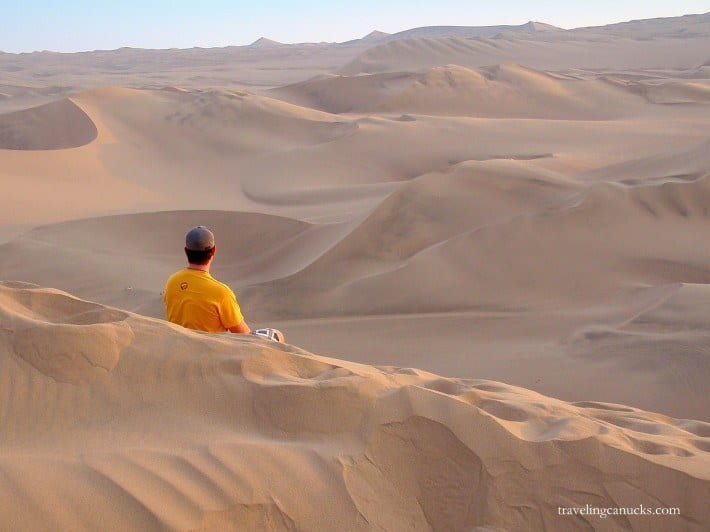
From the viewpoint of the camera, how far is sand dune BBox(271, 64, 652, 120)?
19906mm

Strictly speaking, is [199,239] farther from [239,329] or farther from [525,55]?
[525,55]

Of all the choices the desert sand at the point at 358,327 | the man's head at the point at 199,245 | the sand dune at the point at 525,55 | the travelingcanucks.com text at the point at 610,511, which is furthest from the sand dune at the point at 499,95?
the travelingcanucks.com text at the point at 610,511

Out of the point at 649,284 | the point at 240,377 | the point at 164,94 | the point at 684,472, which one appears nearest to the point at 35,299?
the point at 240,377

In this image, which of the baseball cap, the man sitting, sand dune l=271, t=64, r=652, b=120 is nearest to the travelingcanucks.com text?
the man sitting

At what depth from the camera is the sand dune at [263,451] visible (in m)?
1.90

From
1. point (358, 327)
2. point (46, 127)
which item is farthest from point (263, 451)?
point (46, 127)

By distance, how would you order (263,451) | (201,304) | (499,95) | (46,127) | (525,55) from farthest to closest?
1. (525,55)
2. (499,95)
3. (46,127)
4. (201,304)
5. (263,451)

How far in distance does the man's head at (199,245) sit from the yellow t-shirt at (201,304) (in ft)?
0.22

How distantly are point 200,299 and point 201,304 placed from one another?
0.07 feet

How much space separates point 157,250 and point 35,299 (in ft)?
18.5

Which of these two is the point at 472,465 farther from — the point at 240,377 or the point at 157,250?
the point at 157,250

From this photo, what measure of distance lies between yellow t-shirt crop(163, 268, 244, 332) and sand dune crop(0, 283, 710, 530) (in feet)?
2.02

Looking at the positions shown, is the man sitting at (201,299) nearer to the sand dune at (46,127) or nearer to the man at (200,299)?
the man at (200,299)

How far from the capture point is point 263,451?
2084mm
